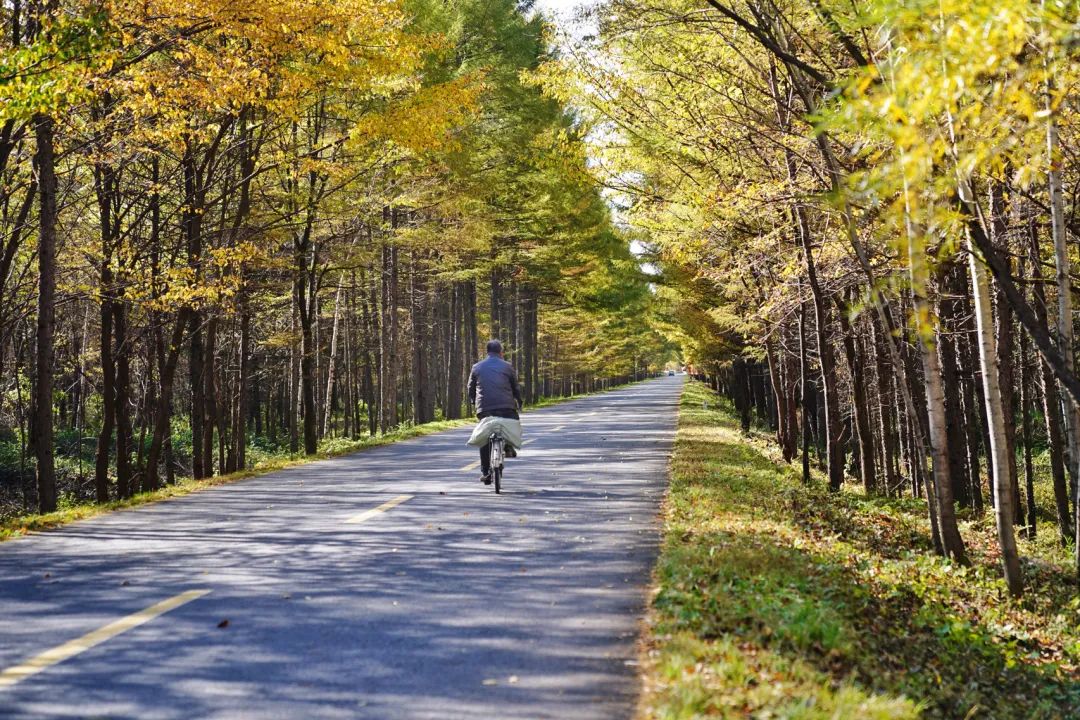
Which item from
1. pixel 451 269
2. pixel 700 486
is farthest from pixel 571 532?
pixel 451 269

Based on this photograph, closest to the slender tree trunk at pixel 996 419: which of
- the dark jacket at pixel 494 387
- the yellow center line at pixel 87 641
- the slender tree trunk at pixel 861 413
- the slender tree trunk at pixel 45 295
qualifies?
the slender tree trunk at pixel 861 413

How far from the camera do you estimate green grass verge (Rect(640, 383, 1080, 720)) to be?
14.6 ft

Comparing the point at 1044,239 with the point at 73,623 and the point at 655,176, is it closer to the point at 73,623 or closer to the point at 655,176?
the point at 655,176

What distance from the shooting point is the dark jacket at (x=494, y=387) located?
12172 millimetres

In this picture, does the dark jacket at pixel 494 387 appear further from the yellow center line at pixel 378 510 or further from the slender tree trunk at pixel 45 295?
the slender tree trunk at pixel 45 295

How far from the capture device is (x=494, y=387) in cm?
1225

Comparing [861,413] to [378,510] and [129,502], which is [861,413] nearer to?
[378,510]

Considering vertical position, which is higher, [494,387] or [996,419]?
[494,387]

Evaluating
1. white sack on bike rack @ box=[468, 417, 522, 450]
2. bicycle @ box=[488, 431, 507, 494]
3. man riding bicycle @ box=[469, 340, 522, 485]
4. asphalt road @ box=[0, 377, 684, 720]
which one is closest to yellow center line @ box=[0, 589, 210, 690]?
asphalt road @ box=[0, 377, 684, 720]

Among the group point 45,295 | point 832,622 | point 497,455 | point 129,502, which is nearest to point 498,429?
point 497,455

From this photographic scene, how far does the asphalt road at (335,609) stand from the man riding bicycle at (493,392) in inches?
38.3

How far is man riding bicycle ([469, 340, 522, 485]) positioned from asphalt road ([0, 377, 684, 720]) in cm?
97

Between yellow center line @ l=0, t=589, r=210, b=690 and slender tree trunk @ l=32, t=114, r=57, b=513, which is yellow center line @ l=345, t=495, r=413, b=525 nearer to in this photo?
yellow center line @ l=0, t=589, r=210, b=690

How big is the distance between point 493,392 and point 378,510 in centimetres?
271
